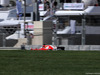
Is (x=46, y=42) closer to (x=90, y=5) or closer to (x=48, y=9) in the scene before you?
(x=90, y=5)

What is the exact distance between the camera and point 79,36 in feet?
64.9

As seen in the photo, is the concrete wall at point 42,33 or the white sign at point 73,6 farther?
the white sign at point 73,6

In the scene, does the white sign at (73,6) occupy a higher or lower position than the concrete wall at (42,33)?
higher

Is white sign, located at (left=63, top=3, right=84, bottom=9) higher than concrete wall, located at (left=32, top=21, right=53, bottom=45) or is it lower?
higher

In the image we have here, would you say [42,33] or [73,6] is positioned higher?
[73,6]

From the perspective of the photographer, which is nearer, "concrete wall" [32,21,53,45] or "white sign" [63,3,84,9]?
"concrete wall" [32,21,53,45]

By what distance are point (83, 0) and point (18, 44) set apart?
17691 mm

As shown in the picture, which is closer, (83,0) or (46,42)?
(46,42)

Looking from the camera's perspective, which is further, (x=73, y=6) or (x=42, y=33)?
(x=73, y=6)
